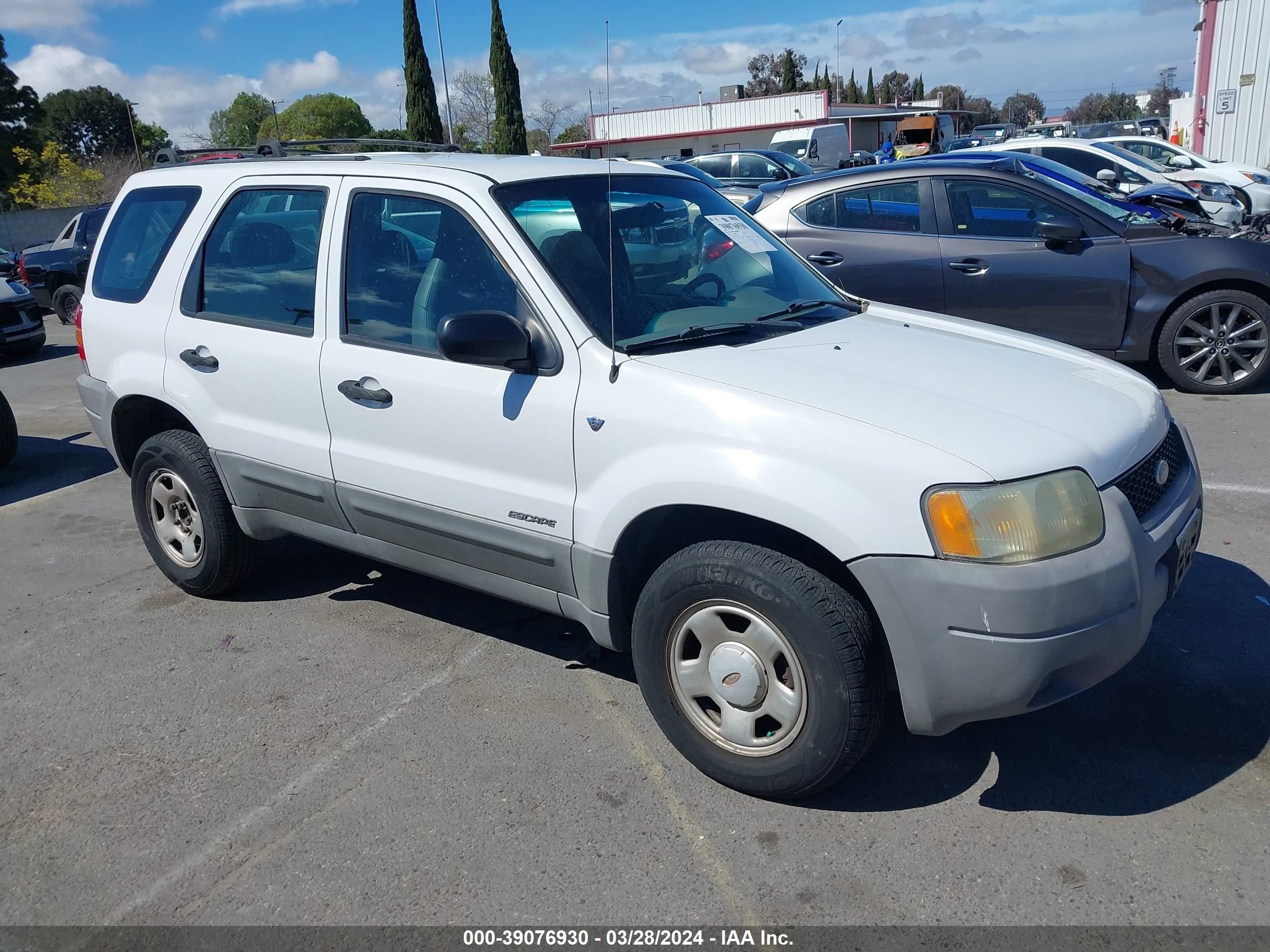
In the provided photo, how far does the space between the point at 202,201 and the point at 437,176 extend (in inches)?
57.2

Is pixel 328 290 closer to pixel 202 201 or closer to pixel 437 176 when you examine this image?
pixel 437 176

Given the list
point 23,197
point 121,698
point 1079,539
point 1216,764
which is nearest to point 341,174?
point 121,698

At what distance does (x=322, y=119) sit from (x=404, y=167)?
105 meters

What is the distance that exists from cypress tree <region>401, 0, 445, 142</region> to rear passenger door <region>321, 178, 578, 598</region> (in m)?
37.3

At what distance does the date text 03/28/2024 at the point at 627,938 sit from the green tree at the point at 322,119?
303 ft

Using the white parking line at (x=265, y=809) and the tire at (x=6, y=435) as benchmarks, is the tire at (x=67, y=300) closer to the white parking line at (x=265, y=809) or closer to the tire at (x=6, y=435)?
the tire at (x=6, y=435)

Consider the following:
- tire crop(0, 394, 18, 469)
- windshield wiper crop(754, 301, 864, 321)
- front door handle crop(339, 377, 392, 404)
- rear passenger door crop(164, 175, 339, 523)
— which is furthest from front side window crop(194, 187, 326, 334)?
tire crop(0, 394, 18, 469)

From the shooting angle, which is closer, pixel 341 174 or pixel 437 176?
pixel 437 176

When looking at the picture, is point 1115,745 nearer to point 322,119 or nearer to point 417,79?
point 417,79

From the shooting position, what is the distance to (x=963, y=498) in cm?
263

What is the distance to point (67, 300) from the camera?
654 inches

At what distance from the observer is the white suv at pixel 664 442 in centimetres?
270

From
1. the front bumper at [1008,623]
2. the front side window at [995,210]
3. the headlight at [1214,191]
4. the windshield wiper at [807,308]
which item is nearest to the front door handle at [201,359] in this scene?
the windshield wiper at [807,308]

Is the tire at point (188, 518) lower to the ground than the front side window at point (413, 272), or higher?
lower
